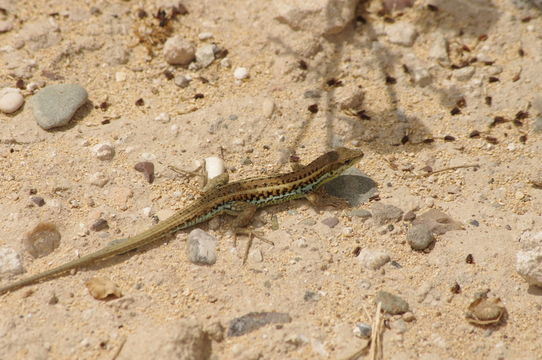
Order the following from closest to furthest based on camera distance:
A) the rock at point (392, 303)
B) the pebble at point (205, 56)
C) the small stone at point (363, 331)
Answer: the small stone at point (363, 331)
the rock at point (392, 303)
the pebble at point (205, 56)

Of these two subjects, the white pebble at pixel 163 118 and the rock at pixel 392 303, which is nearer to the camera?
the rock at pixel 392 303

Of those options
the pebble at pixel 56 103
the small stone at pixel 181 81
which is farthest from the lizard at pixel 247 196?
the pebble at pixel 56 103

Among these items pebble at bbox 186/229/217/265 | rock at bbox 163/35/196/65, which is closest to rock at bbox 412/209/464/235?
pebble at bbox 186/229/217/265

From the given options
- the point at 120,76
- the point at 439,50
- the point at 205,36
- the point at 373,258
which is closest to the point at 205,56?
the point at 205,36

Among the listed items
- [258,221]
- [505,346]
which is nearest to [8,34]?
[258,221]

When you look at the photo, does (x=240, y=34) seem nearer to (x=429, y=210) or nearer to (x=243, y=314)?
(x=429, y=210)

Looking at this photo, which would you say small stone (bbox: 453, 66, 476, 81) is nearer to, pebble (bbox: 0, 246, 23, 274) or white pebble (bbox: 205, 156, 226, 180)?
white pebble (bbox: 205, 156, 226, 180)

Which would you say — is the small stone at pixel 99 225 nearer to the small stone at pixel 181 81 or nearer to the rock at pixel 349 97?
the small stone at pixel 181 81
